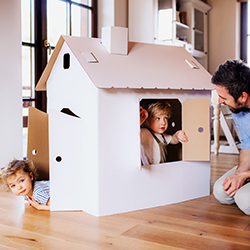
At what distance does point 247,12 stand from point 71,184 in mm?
3643

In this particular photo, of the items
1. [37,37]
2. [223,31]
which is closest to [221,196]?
[37,37]

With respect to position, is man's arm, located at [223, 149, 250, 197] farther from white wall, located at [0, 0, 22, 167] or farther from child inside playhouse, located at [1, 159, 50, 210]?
white wall, located at [0, 0, 22, 167]

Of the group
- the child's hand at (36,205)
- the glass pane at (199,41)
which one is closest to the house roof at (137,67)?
the child's hand at (36,205)

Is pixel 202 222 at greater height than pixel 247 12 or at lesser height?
lesser

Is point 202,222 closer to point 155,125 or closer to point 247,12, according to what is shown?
point 155,125

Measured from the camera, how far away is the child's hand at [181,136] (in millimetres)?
1578

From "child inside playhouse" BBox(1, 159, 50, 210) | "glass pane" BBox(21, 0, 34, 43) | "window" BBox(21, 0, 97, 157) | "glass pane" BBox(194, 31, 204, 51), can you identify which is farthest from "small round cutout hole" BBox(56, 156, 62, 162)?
"glass pane" BBox(194, 31, 204, 51)

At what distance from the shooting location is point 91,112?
1371 millimetres

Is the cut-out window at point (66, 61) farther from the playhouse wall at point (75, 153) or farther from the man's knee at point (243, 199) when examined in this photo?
the man's knee at point (243, 199)

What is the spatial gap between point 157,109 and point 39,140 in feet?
1.92

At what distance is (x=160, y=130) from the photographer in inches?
60.1

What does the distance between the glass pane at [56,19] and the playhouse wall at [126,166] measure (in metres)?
1.59

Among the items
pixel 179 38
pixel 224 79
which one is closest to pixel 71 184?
pixel 224 79

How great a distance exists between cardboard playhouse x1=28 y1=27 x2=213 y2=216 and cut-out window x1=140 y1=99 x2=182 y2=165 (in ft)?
0.04
